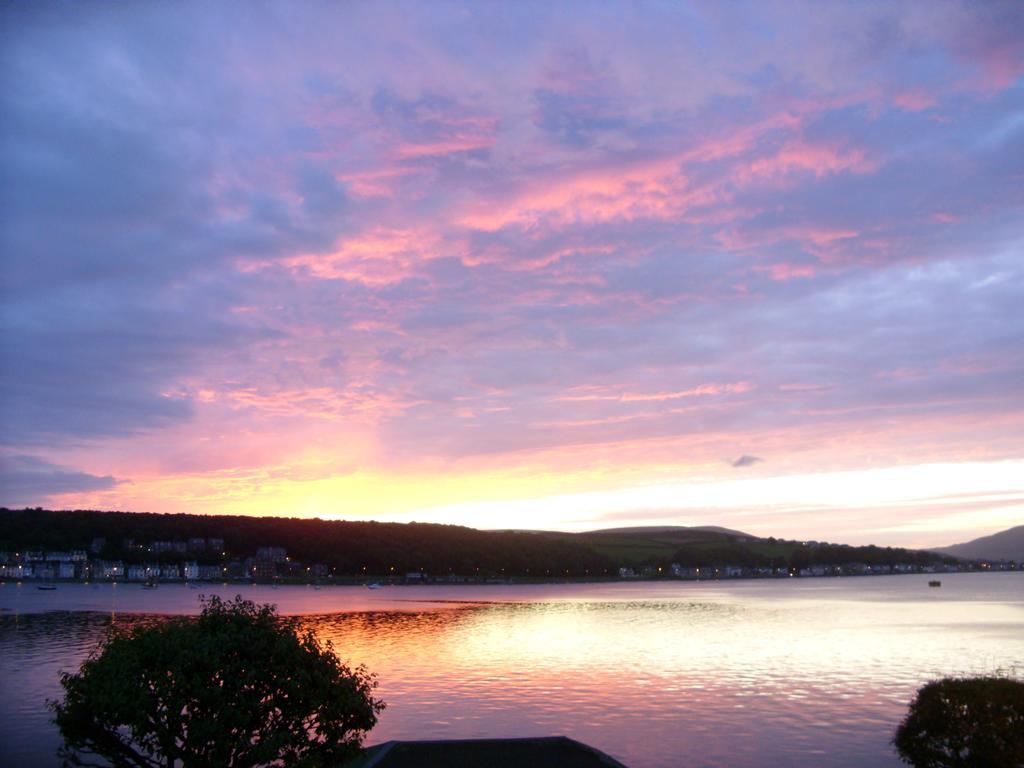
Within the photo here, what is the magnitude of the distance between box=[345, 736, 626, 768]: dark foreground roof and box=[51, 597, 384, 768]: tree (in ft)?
23.5

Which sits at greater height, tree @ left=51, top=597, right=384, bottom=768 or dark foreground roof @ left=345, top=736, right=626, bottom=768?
tree @ left=51, top=597, right=384, bottom=768

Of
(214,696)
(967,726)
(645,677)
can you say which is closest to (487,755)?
(214,696)

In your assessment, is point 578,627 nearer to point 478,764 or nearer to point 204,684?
point 478,764

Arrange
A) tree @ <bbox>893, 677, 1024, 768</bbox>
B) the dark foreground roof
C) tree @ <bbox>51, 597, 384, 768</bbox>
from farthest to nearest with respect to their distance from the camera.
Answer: the dark foreground roof
tree @ <bbox>893, 677, 1024, 768</bbox>
tree @ <bbox>51, 597, 384, 768</bbox>

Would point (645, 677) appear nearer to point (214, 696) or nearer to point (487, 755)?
point (487, 755)

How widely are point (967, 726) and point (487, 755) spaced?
37.2 ft

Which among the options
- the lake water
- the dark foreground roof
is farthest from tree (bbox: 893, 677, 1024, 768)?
the lake water

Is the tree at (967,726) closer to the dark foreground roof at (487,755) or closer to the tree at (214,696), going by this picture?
the dark foreground roof at (487,755)

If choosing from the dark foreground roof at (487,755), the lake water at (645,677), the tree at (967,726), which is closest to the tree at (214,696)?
the dark foreground roof at (487,755)

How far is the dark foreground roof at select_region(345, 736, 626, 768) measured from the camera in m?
22.6

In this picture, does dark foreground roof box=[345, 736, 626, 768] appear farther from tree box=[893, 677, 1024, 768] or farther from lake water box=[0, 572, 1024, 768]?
lake water box=[0, 572, 1024, 768]

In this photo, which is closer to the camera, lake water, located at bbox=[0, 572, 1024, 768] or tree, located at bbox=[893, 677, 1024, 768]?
tree, located at bbox=[893, 677, 1024, 768]

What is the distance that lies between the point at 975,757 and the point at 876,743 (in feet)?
56.0

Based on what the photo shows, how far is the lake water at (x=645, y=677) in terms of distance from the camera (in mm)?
35125
